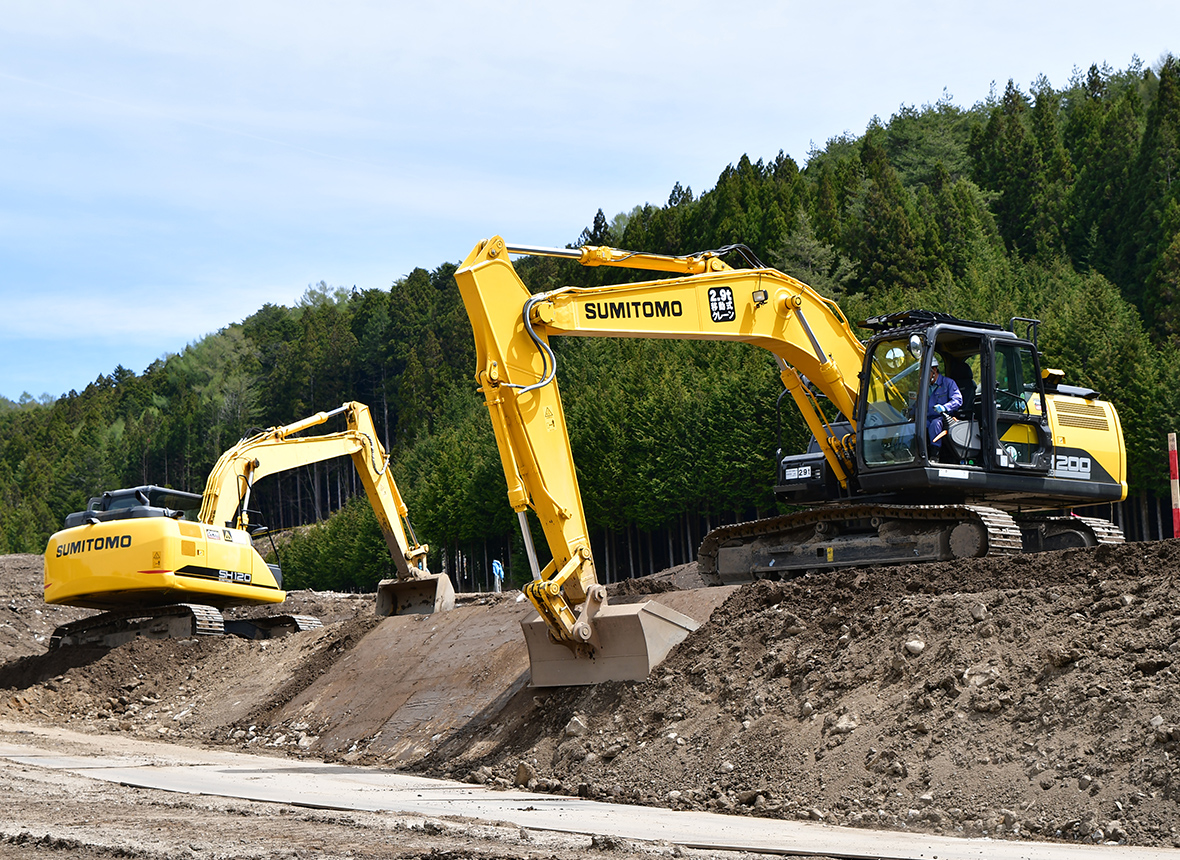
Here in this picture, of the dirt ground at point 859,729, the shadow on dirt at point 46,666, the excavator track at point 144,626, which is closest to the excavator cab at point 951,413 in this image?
the dirt ground at point 859,729

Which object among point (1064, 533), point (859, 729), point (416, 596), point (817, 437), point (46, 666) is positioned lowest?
point (46, 666)

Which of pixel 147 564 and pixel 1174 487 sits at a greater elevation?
pixel 1174 487

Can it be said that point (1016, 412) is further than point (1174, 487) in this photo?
No

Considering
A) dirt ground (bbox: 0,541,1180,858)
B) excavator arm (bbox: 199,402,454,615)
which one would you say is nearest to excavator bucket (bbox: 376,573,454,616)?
excavator arm (bbox: 199,402,454,615)

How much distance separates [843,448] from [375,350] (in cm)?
11944

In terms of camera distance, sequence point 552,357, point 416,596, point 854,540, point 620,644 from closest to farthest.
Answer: point 620,644
point 552,357
point 854,540
point 416,596

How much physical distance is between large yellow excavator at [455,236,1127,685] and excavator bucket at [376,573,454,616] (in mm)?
7467

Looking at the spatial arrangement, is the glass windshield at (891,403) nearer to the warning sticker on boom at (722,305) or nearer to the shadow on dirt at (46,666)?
the warning sticker on boom at (722,305)

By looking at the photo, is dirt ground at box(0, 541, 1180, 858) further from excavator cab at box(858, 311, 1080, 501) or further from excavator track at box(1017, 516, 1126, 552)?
excavator track at box(1017, 516, 1126, 552)

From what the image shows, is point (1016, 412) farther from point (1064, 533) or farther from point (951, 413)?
point (1064, 533)

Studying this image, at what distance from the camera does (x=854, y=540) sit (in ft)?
47.9

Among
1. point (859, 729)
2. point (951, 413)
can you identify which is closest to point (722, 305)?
point (951, 413)

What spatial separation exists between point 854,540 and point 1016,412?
239 cm

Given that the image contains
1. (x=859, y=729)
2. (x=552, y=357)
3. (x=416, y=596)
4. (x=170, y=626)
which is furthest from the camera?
(x=170, y=626)
